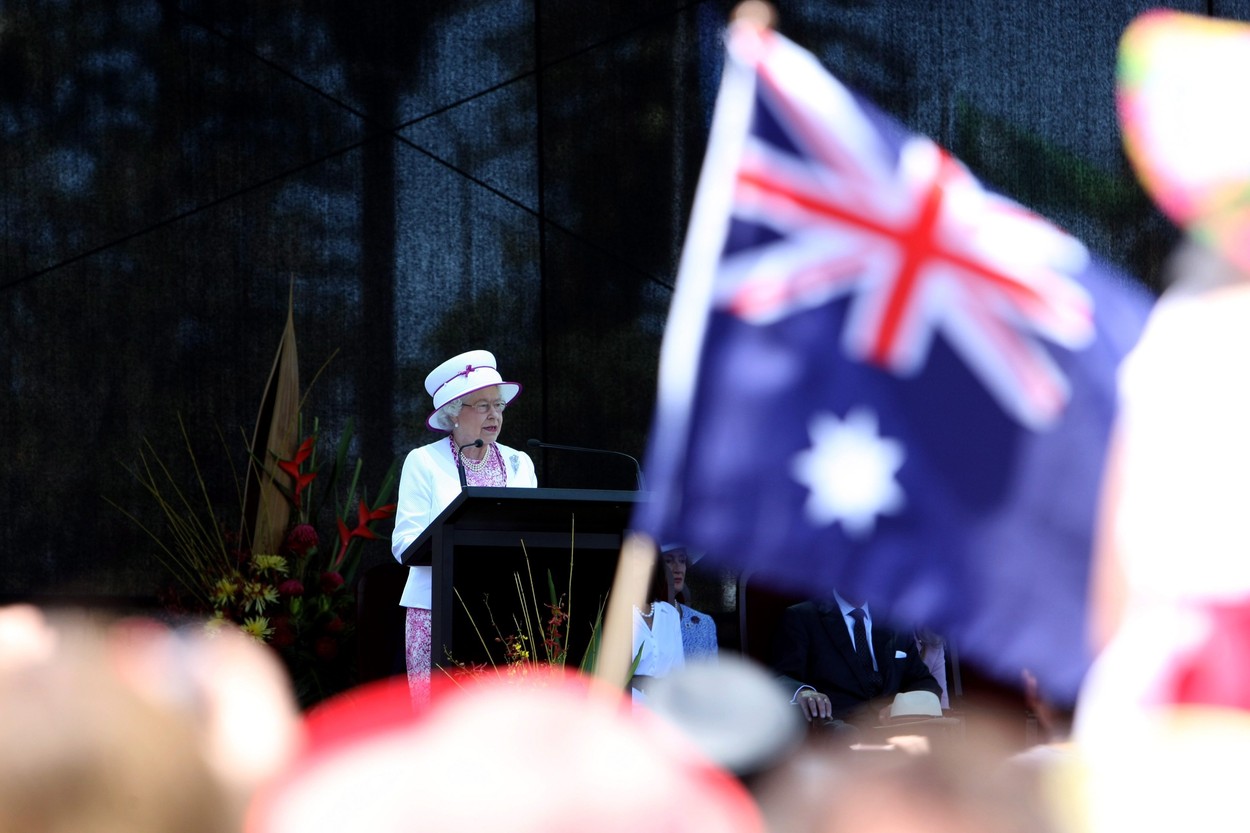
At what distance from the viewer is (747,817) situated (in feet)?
1.19

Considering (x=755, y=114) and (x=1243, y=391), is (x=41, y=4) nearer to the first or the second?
(x=755, y=114)

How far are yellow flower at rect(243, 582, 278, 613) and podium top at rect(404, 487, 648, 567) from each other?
1.13 meters

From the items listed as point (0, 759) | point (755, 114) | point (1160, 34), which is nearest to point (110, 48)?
point (755, 114)

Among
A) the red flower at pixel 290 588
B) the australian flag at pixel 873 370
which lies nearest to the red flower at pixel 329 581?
the red flower at pixel 290 588

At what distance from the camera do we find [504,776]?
0.36m

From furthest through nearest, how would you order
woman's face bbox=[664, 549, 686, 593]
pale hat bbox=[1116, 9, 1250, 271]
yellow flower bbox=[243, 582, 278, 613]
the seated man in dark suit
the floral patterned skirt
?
woman's face bbox=[664, 549, 686, 593] → the seated man in dark suit → yellow flower bbox=[243, 582, 278, 613] → the floral patterned skirt → pale hat bbox=[1116, 9, 1250, 271]

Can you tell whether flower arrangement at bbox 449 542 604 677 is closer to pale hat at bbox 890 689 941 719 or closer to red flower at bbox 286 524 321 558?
pale hat at bbox 890 689 941 719

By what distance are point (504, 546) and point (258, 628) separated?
4.23 feet

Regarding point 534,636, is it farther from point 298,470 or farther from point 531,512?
point 298,470

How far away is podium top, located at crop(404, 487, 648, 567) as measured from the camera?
302cm

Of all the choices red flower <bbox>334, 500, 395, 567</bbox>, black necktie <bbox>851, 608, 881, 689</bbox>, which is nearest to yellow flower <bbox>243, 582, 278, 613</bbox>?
red flower <bbox>334, 500, 395, 567</bbox>

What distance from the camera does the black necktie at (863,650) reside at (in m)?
4.64

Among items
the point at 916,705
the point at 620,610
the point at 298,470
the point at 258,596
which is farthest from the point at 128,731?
the point at 298,470

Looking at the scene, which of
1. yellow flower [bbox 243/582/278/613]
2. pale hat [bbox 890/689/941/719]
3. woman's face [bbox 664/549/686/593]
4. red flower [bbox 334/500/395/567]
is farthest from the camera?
woman's face [bbox 664/549/686/593]
